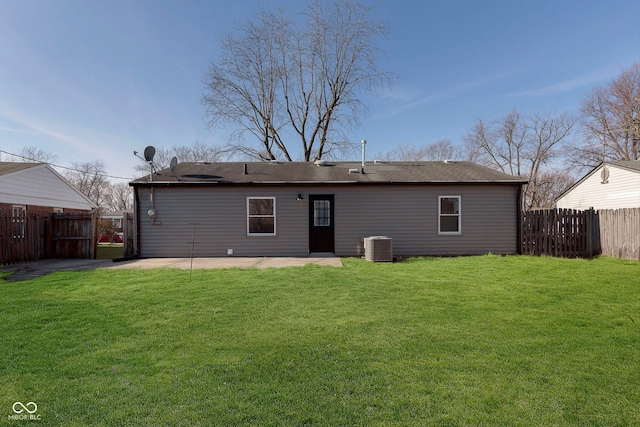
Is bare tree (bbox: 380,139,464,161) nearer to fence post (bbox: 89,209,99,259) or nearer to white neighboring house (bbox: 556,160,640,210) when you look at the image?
white neighboring house (bbox: 556,160,640,210)

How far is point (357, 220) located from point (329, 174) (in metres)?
2.08

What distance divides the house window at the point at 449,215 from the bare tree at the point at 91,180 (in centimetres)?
3638

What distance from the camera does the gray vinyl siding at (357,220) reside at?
10094mm

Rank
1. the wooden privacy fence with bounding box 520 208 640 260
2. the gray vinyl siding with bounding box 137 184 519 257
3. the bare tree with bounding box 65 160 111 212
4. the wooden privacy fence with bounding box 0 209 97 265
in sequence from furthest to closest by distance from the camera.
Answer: the bare tree with bounding box 65 160 111 212, the gray vinyl siding with bounding box 137 184 519 257, the wooden privacy fence with bounding box 0 209 97 265, the wooden privacy fence with bounding box 520 208 640 260

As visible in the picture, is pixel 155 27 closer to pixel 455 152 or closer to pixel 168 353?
pixel 168 353

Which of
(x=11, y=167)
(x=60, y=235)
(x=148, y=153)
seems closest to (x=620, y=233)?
(x=148, y=153)

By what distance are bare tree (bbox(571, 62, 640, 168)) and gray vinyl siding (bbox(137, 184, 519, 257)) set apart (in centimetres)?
1999

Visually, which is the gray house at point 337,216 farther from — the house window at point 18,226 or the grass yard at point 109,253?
the house window at point 18,226

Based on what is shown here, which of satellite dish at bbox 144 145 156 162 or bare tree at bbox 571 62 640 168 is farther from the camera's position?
bare tree at bbox 571 62 640 168

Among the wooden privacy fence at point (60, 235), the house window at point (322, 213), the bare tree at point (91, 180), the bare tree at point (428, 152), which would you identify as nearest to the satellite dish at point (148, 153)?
the wooden privacy fence at point (60, 235)

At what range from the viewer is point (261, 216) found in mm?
10195

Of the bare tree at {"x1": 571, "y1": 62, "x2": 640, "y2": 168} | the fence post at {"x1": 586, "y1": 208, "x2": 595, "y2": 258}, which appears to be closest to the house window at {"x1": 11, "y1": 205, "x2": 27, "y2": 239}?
the fence post at {"x1": 586, "y1": 208, "x2": 595, "y2": 258}

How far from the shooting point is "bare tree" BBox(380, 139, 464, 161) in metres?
32.0

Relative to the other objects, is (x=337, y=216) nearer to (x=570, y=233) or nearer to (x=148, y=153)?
(x=148, y=153)
